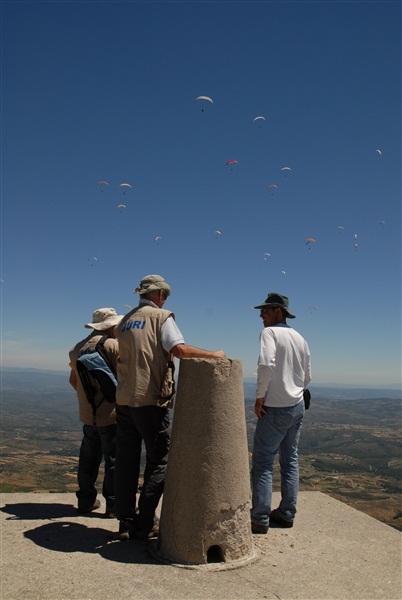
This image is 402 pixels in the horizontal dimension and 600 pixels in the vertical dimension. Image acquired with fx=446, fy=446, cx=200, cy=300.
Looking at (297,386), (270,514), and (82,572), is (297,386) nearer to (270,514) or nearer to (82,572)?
(270,514)

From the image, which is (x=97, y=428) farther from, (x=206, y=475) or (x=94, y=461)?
(x=206, y=475)

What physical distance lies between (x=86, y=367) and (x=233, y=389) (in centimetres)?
206

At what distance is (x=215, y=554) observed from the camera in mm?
4508

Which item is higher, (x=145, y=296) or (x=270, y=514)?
(x=145, y=296)

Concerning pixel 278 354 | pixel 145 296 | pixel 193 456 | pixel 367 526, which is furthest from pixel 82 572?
pixel 367 526

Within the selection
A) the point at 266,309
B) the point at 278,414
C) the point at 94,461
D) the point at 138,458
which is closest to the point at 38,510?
the point at 94,461

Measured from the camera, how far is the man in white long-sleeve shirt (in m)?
5.36

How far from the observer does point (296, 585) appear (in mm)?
4117

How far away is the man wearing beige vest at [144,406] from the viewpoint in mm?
4605

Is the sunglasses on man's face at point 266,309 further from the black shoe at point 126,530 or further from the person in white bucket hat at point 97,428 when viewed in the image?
the black shoe at point 126,530

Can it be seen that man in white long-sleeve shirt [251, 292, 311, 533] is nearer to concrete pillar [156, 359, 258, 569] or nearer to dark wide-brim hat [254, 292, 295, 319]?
dark wide-brim hat [254, 292, 295, 319]

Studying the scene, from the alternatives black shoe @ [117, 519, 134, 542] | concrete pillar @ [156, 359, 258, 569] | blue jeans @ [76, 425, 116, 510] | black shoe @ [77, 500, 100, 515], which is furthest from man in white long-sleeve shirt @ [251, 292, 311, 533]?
black shoe @ [77, 500, 100, 515]

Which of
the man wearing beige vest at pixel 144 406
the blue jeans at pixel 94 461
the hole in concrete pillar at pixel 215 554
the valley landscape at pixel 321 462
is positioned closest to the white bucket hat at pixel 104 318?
the man wearing beige vest at pixel 144 406

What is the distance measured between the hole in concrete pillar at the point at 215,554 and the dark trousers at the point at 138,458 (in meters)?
0.76
